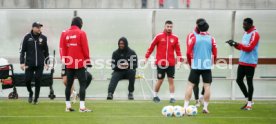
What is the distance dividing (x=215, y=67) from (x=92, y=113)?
8.67 m

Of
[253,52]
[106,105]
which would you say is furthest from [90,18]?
[253,52]

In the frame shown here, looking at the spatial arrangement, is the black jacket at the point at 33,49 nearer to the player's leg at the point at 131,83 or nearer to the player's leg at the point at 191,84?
the player's leg at the point at 131,83

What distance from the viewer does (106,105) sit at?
1747 cm

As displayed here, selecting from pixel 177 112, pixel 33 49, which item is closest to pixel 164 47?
pixel 33 49

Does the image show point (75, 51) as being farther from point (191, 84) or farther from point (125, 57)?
point (125, 57)

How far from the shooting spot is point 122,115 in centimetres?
1469

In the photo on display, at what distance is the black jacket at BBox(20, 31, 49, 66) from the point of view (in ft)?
57.9

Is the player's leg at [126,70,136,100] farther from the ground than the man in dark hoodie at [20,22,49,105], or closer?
closer

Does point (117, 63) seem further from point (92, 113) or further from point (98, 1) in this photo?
point (98, 1)

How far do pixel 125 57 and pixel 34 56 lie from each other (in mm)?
3665

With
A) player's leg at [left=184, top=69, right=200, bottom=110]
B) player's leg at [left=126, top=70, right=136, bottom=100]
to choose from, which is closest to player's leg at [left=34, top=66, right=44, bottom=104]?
player's leg at [left=126, top=70, right=136, bottom=100]

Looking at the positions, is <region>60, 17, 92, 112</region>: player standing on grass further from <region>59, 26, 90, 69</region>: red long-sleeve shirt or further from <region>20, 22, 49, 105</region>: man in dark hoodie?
<region>20, 22, 49, 105</region>: man in dark hoodie

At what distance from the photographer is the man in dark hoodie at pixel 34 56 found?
1762 centimetres

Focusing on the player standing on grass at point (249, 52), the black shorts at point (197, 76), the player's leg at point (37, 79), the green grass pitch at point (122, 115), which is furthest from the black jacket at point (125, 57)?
the black shorts at point (197, 76)
